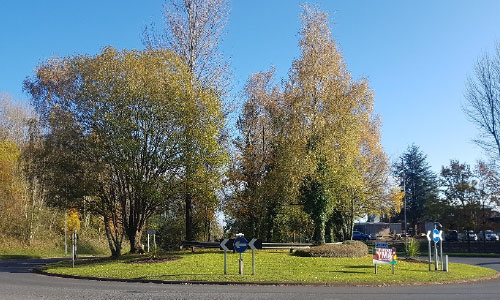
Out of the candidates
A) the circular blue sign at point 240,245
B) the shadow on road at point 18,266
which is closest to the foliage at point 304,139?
the circular blue sign at point 240,245

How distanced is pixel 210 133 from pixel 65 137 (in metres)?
8.47

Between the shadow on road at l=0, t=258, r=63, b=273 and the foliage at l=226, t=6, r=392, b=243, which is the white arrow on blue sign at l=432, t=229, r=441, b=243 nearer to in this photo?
the foliage at l=226, t=6, r=392, b=243

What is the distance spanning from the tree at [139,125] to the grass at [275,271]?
4.69 meters

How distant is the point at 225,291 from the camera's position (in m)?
16.5

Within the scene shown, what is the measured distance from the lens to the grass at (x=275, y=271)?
19797 millimetres

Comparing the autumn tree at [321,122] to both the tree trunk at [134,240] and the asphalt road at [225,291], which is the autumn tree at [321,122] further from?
the asphalt road at [225,291]

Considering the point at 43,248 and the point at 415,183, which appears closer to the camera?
the point at 43,248

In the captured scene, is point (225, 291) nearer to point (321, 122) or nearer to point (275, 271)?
point (275, 271)

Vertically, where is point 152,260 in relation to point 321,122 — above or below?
below

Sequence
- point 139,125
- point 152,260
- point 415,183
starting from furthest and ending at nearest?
point 415,183 < point 139,125 < point 152,260

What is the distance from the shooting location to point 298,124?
110 feet

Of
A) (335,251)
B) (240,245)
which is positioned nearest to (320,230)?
(335,251)

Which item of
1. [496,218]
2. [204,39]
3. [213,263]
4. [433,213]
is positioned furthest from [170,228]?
[496,218]

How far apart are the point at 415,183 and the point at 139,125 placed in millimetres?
57003
